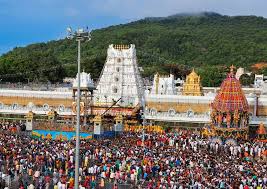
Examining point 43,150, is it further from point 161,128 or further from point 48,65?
point 48,65

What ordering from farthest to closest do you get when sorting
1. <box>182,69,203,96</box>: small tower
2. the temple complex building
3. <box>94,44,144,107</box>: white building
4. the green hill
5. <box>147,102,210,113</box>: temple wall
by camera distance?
the green hill
<box>182,69,203,96</box>: small tower
<box>94,44,144,107</box>: white building
<box>147,102,210,113</box>: temple wall
the temple complex building

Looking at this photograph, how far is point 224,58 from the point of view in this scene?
110000 millimetres

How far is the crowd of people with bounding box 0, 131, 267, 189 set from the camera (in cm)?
2408

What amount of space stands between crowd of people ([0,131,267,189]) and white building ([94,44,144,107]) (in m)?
17.4

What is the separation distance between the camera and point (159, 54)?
109 metres

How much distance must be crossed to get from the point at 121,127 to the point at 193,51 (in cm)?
7636

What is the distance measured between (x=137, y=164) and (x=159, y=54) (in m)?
83.2

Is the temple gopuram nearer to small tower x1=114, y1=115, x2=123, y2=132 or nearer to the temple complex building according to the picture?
the temple complex building

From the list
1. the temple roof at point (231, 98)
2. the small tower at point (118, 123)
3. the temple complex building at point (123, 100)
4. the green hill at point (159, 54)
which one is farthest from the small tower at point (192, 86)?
the green hill at point (159, 54)

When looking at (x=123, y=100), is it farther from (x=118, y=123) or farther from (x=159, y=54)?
(x=159, y=54)

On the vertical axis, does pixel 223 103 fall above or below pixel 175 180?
above

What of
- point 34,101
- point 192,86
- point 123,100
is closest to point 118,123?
point 123,100

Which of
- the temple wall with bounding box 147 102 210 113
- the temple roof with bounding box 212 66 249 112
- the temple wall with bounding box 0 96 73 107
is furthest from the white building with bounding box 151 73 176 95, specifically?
the temple roof with bounding box 212 66 249 112

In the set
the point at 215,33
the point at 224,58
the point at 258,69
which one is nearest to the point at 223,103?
the point at 258,69
